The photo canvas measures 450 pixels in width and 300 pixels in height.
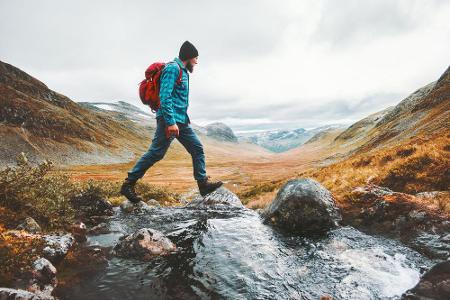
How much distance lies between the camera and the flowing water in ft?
20.6

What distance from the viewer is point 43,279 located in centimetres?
613

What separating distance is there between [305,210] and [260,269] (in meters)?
3.32

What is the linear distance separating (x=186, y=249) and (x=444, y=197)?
789 cm

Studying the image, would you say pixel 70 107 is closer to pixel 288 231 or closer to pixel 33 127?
pixel 33 127

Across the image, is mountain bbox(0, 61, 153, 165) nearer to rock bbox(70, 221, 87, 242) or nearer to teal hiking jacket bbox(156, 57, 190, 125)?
rock bbox(70, 221, 87, 242)

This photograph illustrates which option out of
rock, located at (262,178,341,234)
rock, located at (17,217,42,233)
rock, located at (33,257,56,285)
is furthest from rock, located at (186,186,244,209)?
rock, located at (33,257,56,285)

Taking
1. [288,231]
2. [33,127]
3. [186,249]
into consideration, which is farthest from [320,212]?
[33,127]

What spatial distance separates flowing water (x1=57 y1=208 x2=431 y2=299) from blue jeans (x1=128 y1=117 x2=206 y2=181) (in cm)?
222

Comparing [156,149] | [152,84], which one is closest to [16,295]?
[156,149]

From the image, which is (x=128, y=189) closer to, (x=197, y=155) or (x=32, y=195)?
(x=197, y=155)

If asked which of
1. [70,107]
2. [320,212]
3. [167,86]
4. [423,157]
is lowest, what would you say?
[320,212]

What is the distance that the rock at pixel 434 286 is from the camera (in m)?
5.39

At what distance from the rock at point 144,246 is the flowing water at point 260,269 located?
0.25 m

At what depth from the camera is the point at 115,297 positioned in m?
6.15
